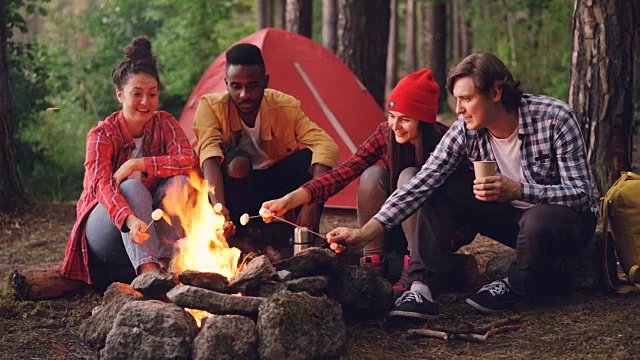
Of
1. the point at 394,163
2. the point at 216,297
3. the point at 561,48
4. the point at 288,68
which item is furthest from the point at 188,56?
the point at 216,297

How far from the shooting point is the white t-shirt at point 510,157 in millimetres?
4270

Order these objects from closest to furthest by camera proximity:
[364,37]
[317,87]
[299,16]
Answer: [317,87] → [364,37] → [299,16]

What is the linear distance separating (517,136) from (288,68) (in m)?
3.87

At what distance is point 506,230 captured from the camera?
4453 millimetres

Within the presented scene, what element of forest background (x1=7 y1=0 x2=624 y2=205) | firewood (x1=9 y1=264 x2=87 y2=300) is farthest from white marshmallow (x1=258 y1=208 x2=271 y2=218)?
forest background (x1=7 y1=0 x2=624 y2=205)

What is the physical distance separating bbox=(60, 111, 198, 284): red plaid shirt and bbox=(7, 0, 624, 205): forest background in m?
3.55

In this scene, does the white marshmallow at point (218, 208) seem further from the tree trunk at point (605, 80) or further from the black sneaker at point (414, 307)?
the tree trunk at point (605, 80)

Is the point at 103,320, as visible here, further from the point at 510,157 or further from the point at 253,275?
the point at 510,157

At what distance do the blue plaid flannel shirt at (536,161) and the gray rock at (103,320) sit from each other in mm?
1290

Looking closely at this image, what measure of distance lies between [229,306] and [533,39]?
1554 cm

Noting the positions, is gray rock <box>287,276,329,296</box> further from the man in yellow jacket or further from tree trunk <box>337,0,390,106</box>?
tree trunk <box>337,0,390,106</box>

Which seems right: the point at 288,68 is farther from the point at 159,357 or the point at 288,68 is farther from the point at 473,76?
the point at 159,357

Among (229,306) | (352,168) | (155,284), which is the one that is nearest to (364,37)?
(352,168)

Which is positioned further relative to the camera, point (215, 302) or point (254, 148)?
point (254, 148)
